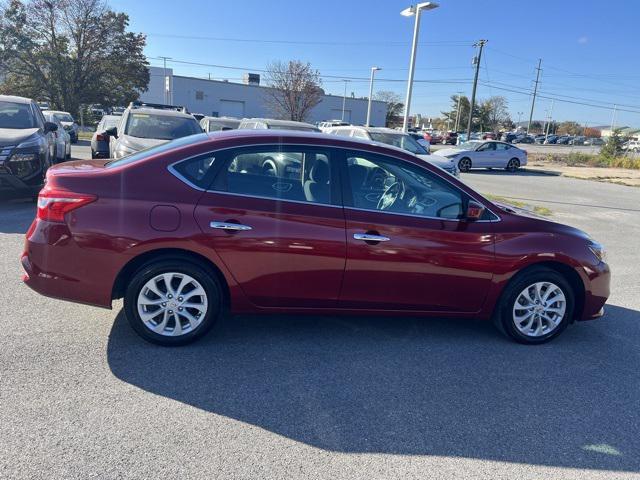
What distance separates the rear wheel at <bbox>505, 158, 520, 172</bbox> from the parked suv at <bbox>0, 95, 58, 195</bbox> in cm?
2167

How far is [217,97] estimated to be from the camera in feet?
211

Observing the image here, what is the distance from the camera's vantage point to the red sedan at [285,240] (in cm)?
363

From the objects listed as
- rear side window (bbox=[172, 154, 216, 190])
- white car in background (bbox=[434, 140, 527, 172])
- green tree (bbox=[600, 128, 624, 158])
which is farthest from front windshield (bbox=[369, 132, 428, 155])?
green tree (bbox=[600, 128, 624, 158])

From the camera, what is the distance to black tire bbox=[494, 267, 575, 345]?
13.9 feet

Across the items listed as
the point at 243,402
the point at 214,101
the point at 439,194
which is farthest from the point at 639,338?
the point at 214,101

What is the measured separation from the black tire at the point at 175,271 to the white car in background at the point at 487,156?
21.2 meters

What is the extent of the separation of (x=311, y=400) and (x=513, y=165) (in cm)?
2464

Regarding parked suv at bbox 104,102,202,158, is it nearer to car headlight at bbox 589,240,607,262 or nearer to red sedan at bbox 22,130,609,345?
red sedan at bbox 22,130,609,345

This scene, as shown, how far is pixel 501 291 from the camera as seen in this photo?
13.9ft

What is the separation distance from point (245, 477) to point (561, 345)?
320 centimetres

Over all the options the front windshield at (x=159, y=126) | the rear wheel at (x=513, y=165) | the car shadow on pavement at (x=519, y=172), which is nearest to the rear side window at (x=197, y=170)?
the front windshield at (x=159, y=126)

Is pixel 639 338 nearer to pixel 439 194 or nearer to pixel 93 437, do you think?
pixel 439 194

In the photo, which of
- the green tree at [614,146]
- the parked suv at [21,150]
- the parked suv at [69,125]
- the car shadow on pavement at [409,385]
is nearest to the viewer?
the car shadow on pavement at [409,385]

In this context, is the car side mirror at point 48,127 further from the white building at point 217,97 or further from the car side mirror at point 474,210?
the white building at point 217,97
